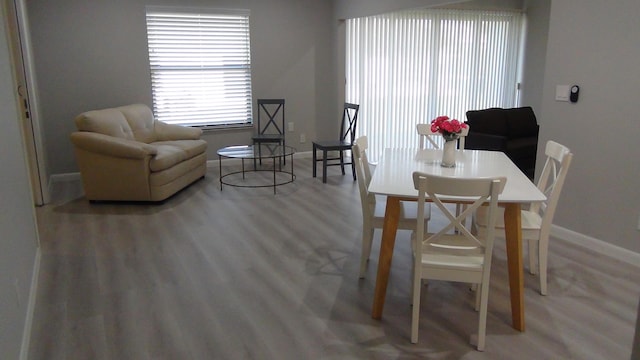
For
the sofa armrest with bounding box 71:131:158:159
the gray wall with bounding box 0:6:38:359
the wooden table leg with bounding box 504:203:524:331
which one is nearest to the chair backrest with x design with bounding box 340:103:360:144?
the sofa armrest with bounding box 71:131:158:159

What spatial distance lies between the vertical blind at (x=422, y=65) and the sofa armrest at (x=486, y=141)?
4.12ft

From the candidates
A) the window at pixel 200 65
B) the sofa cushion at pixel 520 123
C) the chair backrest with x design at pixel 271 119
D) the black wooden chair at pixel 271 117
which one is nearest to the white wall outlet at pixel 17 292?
the window at pixel 200 65

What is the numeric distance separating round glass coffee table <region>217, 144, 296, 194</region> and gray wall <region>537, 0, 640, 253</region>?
274 centimetres

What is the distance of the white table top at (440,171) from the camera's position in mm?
2652

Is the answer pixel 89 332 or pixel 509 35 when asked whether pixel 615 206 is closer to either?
pixel 89 332

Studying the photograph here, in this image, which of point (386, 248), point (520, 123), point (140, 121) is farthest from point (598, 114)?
point (140, 121)

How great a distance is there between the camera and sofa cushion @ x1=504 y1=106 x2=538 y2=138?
636cm

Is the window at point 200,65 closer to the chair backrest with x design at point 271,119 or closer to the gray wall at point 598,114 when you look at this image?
the chair backrest with x design at point 271,119

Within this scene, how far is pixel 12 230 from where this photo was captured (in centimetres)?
253

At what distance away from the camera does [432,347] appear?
2.54m

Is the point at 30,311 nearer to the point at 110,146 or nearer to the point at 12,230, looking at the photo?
the point at 12,230

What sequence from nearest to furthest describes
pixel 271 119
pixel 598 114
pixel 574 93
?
pixel 598 114 → pixel 574 93 → pixel 271 119

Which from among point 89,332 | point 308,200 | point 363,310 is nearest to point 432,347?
point 363,310

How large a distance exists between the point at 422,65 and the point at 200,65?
3.03 m
